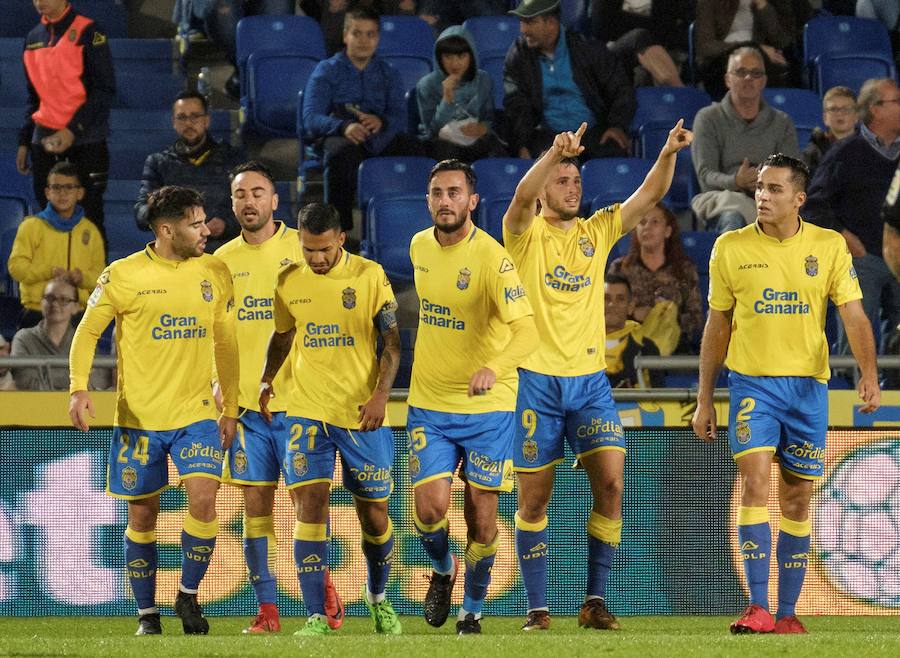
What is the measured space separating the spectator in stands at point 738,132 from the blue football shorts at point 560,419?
4.22 m

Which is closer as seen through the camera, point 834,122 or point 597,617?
point 597,617

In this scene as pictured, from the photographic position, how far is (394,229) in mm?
12008

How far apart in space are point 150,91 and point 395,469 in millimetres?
6300

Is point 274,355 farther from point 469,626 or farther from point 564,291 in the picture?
point 469,626

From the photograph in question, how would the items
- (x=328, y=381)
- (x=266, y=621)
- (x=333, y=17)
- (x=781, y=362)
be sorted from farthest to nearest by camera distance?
(x=333, y=17) → (x=266, y=621) → (x=328, y=381) → (x=781, y=362)

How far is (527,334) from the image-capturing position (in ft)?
25.5

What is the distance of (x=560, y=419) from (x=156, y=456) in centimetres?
→ 196

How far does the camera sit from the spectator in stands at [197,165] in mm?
11836

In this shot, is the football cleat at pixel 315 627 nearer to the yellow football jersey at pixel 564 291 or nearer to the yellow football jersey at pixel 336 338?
the yellow football jersey at pixel 336 338

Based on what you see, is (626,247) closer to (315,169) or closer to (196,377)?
(315,169)

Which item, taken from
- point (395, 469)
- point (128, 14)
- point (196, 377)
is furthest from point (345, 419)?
point (128, 14)

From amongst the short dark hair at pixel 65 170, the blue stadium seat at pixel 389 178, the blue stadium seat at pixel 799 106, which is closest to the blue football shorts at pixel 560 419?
the blue stadium seat at pixel 389 178

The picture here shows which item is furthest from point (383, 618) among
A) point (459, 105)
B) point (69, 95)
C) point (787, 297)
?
point (69, 95)

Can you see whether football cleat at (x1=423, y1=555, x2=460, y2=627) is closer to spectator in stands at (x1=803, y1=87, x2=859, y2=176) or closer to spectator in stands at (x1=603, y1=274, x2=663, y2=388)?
spectator in stands at (x1=603, y1=274, x2=663, y2=388)
